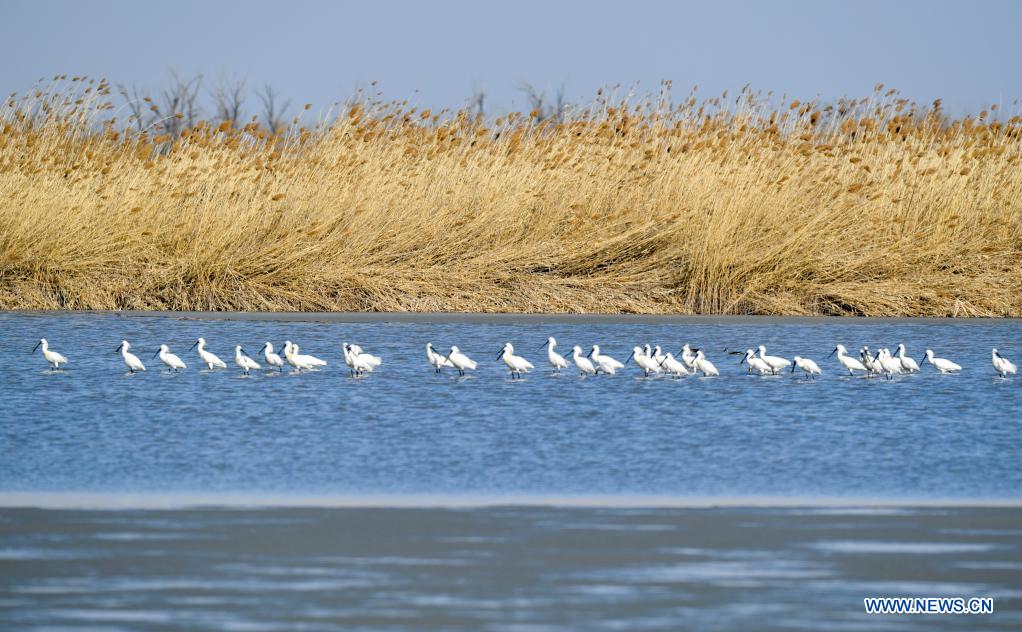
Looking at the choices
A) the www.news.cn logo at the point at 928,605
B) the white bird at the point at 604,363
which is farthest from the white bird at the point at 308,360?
the www.news.cn logo at the point at 928,605

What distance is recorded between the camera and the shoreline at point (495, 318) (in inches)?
619

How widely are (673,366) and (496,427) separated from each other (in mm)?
2864

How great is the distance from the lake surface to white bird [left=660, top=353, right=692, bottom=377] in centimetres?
13

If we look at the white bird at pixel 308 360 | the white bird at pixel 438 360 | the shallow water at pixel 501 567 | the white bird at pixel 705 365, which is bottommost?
the white bird at pixel 308 360

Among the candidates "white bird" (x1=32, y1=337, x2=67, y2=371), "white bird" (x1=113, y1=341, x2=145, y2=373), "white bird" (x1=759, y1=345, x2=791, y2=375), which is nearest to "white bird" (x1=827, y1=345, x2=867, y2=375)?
"white bird" (x1=759, y1=345, x2=791, y2=375)

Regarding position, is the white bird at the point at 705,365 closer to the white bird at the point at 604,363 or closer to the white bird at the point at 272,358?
the white bird at the point at 604,363

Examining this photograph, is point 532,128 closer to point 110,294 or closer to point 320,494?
point 110,294

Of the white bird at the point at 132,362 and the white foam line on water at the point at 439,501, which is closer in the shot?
the white foam line on water at the point at 439,501

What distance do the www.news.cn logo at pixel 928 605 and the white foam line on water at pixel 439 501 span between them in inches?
67.4

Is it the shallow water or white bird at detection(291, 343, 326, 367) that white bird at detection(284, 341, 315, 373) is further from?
the shallow water

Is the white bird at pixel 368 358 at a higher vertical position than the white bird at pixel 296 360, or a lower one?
higher

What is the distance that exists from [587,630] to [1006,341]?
10.7 metres

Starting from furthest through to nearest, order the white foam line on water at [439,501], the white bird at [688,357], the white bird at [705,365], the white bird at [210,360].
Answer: the white bird at [688,357]
the white bird at [210,360]
the white bird at [705,365]
the white foam line on water at [439,501]

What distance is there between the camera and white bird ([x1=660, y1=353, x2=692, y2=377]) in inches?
451
